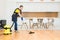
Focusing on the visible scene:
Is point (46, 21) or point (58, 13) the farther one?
point (58, 13)

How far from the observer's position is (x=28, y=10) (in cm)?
1126

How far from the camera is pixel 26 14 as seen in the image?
37.6 feet

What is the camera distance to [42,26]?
10.5 metres

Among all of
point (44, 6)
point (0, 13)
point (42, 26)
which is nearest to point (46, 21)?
point (42, 26)

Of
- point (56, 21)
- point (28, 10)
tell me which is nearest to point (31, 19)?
point (28, 10)

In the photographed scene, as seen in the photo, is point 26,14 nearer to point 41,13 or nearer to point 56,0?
point 41,13

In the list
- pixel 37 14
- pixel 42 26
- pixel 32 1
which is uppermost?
pixel 32 1

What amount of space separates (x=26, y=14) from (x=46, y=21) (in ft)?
4.96

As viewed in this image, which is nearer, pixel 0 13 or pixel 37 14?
pixel 0 13

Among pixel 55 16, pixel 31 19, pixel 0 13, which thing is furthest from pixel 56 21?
pixel 0 13

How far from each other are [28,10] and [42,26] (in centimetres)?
150

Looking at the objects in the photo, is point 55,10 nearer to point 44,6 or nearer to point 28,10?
point 44,6

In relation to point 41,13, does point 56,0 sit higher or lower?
higher

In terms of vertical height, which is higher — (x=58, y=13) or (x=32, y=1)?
(x=32, y=1)
